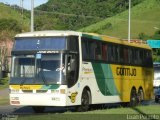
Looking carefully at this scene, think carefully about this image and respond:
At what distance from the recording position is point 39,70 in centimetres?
2200

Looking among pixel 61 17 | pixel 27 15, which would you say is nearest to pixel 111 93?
pixel 61 17

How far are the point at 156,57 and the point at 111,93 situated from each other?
68.4 metres

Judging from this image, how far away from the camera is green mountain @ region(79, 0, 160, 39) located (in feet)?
402

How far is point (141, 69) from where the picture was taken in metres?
31.7

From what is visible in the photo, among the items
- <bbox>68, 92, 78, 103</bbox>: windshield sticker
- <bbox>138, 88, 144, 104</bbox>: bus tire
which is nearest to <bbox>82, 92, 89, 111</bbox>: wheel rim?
<bbox>68, 92, 78, 103</bbox>: windshield sticker

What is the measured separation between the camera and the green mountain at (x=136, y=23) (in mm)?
122650

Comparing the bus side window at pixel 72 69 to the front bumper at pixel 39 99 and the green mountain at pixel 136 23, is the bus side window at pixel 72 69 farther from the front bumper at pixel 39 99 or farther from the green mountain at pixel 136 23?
the green mountain at pixel 136 23

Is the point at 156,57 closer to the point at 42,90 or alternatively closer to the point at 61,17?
the point at 61,17

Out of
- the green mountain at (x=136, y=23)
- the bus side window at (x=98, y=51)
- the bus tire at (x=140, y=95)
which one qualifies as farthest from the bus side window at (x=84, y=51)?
the green mountain at (x=136, y=23)

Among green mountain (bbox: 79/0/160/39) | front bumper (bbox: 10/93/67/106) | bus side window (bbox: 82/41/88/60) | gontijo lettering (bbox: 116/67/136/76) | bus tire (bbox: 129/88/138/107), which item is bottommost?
bus tire (bbox: 129/88/138/107)

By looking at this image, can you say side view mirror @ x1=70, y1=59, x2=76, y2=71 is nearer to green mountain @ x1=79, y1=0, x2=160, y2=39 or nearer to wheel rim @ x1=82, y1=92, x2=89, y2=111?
wheel rim @ x1=82, y1=92, x2=89, y2=111

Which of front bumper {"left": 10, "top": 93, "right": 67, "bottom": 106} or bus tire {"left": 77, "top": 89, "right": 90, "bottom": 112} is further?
bus tire {"left": 77, "top": 89, "right": 90, "bottom": 112}

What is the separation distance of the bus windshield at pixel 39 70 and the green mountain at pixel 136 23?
90.2 meters

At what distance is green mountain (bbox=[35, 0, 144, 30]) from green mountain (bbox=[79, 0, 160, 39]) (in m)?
3.21
